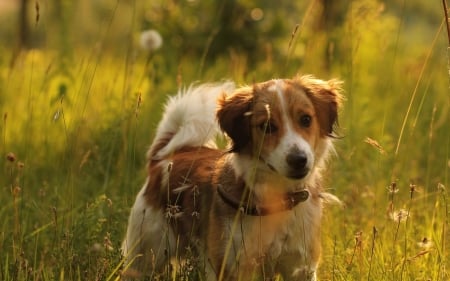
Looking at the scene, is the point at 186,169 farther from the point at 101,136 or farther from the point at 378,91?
the point at 378,91

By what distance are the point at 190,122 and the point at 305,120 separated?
1.13 m

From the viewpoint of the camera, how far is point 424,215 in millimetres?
5105

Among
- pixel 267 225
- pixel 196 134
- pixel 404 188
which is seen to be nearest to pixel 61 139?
pixel 196 134

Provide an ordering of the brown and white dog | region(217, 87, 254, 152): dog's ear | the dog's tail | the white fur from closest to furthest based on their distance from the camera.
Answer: the brown and white dog
region(217, 87, 254, 152): dog's ear
the white fur
the dog's tail

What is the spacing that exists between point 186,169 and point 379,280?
4.34 feet

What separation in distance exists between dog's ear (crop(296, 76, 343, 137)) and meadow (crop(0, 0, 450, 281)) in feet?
0.75

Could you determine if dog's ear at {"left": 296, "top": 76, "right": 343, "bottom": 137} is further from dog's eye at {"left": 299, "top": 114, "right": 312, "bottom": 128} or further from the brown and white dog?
dog's eye at {"left": 299, "top": 114, "right": 312, "bottom": 128}

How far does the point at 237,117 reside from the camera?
4.22 metres

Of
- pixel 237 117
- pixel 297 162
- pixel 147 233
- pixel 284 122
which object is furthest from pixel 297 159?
pixel 147 233

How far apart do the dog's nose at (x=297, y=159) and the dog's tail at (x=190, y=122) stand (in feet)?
4.01

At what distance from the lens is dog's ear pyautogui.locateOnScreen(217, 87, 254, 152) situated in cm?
416

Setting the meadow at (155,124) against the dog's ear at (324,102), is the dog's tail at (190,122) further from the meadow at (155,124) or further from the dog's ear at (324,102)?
the dog's ear at (324,102)

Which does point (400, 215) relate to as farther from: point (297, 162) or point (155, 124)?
point (155, 124)

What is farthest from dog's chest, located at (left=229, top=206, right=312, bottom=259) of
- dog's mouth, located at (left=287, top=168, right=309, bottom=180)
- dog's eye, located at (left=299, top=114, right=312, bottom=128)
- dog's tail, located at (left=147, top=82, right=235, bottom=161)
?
dog's tail, located at (left=147, top=82, right=235, bottom=161)
